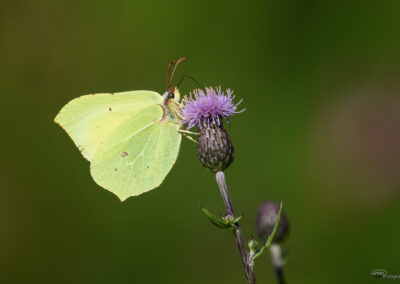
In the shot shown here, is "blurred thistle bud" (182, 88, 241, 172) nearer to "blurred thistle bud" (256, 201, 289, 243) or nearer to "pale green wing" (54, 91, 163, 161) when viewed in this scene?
"pale green wing" (54, 91, 163, 161)

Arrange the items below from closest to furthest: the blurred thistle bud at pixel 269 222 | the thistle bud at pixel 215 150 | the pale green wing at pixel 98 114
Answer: the thistle bud at pixel 215 150
the blurred thistle bud at pixel 269 222
the pale green wing at pixel 98 114

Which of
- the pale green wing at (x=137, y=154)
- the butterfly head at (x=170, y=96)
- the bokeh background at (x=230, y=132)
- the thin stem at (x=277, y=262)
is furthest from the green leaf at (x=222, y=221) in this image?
the bokeh background at (x=230, y=132)

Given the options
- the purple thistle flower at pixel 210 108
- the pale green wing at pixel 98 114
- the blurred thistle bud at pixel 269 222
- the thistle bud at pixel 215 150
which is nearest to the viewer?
the thistle bud at pixel 215 150

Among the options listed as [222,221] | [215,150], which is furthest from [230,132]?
[222,221]

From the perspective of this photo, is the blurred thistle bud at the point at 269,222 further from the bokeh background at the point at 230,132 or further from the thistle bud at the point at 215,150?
the bokeh background at the point at 230,132

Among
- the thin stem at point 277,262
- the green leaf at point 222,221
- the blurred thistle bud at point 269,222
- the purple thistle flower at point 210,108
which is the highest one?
the purple thistle flower at point 210,108

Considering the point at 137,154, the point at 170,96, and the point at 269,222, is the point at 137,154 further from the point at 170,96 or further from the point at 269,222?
the point at 269,222

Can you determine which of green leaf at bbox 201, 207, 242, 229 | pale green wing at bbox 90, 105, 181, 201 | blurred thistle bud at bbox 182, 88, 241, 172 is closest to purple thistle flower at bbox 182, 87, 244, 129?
blurred thistle bud at bbox 182, 88, 241, 172

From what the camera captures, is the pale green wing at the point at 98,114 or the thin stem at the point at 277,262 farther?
the pale green wing at the point at 98,114
